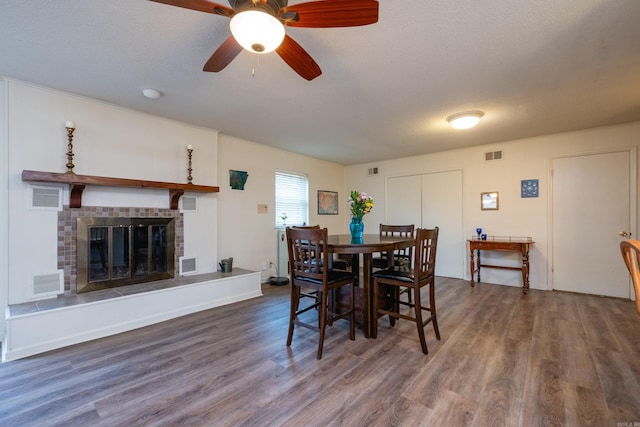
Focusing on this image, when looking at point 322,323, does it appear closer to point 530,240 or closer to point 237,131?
point 237,131

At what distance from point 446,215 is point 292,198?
288 centimetres

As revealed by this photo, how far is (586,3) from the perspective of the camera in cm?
164

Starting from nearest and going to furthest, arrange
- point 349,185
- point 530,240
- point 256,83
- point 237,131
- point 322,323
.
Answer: point 322,323 < point 256,83 < point 237,131 < point 530,240 < point 349,185

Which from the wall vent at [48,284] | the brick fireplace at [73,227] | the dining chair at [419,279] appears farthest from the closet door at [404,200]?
the wall vent at [48,284]

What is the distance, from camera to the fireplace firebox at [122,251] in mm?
2971

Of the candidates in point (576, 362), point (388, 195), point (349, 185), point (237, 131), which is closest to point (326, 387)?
point (576, 362)

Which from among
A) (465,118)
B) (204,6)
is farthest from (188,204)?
(465,118)

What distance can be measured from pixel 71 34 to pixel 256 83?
130cm

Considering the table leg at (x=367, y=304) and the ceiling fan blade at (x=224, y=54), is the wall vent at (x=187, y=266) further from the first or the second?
the ceiling fan blade at (x=224, y=54)

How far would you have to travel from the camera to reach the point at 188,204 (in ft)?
12.4

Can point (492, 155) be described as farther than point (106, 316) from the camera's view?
Yes

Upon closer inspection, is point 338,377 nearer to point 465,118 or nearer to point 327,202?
point 465,118

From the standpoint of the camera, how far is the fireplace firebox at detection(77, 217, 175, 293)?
297cm

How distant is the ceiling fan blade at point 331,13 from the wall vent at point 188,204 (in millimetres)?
2873
